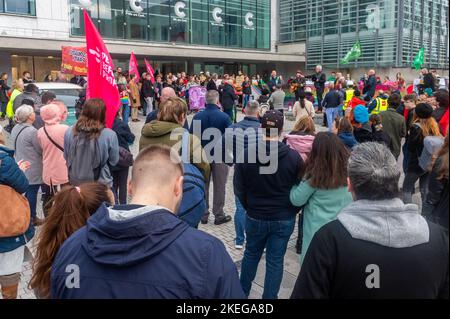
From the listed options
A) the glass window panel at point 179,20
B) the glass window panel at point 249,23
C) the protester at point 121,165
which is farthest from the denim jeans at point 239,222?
Answer: the glass window panel at point 249,23

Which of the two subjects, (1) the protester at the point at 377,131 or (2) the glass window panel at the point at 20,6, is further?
(2) the glass window panel at the point at 20,6

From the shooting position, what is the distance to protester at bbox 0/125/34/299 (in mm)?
3463

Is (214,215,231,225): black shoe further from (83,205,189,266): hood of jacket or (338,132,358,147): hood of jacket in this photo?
(83,205,189,266): hood of jacket

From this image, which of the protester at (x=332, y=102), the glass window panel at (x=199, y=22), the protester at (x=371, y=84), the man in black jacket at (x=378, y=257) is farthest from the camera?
the glass window panel at (x=199, y=22)

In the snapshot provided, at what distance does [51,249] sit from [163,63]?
30.4 metres

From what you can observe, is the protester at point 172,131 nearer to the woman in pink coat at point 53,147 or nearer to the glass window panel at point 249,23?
the woman in pink coat at point 53,147

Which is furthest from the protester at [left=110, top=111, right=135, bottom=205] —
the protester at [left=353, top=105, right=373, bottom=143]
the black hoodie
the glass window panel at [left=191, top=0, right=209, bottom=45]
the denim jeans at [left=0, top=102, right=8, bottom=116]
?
the glass window panel at [left=191, top=0, right=209, bottom=45]

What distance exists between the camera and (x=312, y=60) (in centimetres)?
3688

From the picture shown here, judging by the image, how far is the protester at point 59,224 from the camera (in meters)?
2.38

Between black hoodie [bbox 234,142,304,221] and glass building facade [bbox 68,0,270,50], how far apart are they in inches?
1007

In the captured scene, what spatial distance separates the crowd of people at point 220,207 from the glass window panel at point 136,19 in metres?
23.1

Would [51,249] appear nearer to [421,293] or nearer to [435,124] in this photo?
[421,293]

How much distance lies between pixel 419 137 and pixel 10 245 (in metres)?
5.06
